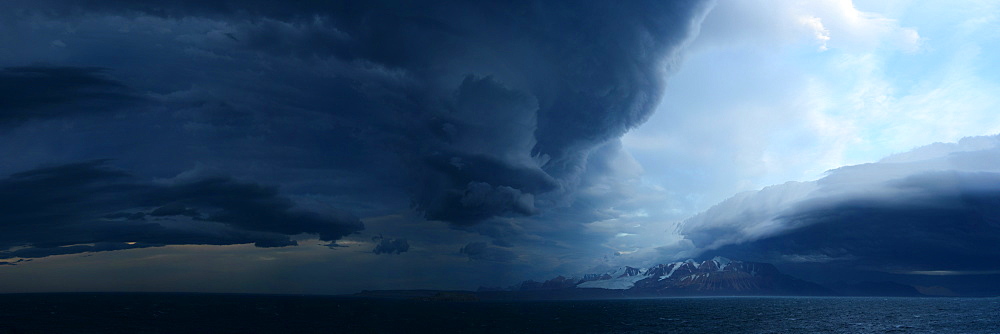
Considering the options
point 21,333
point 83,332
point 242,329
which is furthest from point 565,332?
point 21,333

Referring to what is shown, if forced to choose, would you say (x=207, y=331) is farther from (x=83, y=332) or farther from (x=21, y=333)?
(x=21, y=333)

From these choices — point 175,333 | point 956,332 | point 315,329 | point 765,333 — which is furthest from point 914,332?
point 175,333

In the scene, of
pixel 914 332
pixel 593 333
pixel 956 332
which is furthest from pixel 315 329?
pixel 956 332

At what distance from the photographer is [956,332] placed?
13825cm

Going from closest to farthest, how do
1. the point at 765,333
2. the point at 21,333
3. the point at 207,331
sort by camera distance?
the point at 21,333
the point at 207,331
the point at 765,333

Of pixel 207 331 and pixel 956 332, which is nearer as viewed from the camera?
pixel 207 331

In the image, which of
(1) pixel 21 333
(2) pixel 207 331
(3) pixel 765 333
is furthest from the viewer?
(3) pixel 765 333

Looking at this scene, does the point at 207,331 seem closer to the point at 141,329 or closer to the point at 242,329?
the point at 242,329

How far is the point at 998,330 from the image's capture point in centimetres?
14125

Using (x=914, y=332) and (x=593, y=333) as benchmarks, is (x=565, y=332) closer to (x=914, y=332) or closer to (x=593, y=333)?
(x=593, y=333)

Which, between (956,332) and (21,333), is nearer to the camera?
(21,333)

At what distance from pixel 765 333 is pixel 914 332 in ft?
153

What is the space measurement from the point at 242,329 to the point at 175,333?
1612cm

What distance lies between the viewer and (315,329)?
13938 centimetres
